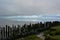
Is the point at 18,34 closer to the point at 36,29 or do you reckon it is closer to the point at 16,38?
the point at 16,38

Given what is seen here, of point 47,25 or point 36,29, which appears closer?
point 36,29

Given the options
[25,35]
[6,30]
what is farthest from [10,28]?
[25,35]

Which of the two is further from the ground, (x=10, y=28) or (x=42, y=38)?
(x=10, y=28)

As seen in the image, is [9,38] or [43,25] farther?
[43,25]

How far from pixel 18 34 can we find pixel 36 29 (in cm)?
222

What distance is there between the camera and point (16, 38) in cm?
970

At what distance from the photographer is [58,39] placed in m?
8.97

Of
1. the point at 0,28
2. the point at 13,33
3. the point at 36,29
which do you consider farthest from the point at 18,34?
the point at 36,29

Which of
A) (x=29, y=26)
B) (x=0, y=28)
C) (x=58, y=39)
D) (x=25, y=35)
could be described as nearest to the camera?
(x=58, y=39)

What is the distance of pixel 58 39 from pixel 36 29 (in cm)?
320

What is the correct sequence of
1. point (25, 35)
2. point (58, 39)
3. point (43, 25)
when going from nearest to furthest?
point (58, 39), point (25, 35), point (43, 25)

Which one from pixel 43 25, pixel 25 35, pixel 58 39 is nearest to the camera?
pixel 58 39

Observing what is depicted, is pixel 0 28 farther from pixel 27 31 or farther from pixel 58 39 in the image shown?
pixel 58 39

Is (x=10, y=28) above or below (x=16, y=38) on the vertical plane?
above
